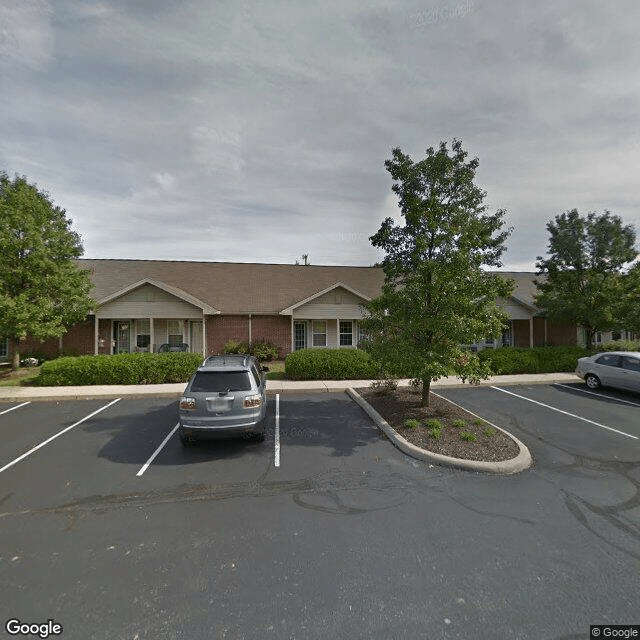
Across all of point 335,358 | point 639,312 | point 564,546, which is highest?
point 639,312

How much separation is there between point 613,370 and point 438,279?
916 cm

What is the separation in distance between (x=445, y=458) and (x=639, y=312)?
1604cm

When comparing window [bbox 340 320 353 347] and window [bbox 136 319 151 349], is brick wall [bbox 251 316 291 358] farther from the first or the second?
window [bbox 136 319 151 349]

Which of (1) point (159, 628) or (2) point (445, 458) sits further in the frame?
(2) point (445, 458)

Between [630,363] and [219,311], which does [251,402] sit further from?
[219,311]

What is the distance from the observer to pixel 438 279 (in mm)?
7559

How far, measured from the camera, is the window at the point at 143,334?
1947cm

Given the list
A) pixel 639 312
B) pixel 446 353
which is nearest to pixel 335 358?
pixel 446 353

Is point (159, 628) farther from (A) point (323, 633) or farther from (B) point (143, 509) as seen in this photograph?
(B) point (143, 509)

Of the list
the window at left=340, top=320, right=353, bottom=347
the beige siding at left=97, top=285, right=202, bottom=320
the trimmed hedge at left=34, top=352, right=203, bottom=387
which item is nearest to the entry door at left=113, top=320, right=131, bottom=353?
the beige siding at left=97, top=285, right=202, bottom=320

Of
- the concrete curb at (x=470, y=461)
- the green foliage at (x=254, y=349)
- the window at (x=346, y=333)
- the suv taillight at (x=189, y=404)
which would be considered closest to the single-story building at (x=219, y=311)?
the window at (x=346, y=333)

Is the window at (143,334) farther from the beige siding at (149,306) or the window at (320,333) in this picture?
the window at (320,333)

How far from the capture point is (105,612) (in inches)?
114

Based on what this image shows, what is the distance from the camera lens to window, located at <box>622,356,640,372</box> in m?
11.2
